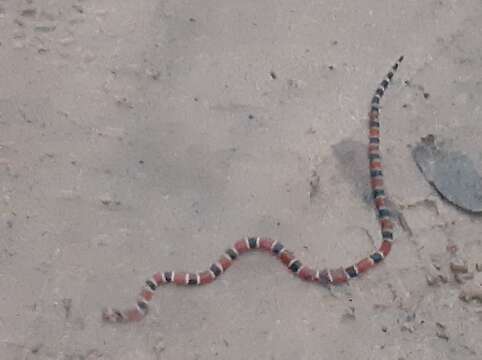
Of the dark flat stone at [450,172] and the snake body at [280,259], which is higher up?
the dark flat stone at [450,172]

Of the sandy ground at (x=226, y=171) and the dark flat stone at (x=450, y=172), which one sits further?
the dark flat stone at (x=450, y=172)

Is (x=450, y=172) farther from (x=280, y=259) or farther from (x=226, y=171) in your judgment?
(x=226, y=171)

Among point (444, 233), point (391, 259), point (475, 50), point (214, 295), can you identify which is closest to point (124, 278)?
point (214, 295)

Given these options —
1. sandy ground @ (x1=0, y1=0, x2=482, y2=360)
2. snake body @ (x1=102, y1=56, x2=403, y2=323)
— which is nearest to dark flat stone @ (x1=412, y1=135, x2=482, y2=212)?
sandy ground @ (x1=0, y1=0, x2=482, y2=360)

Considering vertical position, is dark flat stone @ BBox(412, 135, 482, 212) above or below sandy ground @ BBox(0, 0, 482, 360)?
above

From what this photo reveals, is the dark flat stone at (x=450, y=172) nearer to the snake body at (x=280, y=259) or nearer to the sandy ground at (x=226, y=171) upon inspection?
the sandy ground at (x=226, y=171)

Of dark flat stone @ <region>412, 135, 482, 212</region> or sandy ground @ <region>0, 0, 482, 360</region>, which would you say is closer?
sandy ground @ <region>0, 0, 482, 360</region>

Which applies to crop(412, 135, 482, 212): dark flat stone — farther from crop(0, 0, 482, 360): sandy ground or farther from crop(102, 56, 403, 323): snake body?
crop(102, 56, 403, 323): snake body

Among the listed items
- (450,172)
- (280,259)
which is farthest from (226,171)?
(450,172)

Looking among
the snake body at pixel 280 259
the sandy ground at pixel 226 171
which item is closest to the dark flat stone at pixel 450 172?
the sandy ground at pixel 226 171

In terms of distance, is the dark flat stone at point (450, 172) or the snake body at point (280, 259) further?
the dark flat stone at point (450, 172)
